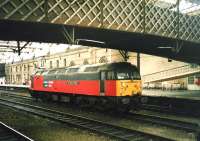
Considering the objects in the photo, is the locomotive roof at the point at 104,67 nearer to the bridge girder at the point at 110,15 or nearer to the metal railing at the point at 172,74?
the bridge girder at the point at 110,15

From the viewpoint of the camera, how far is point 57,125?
1598 cm

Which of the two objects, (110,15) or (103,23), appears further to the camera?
(110,15)

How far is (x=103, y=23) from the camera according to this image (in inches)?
686

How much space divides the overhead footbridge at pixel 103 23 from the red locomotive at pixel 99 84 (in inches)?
84.0

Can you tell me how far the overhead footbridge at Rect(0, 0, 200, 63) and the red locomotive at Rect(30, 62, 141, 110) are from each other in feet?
7.00

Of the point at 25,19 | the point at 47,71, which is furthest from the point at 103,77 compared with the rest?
the point at 47,71

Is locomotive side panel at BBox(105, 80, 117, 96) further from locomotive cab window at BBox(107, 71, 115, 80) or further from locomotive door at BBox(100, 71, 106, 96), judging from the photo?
locomotive door at BBox(100, 71, 106, 96)

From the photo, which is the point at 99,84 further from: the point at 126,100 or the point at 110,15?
the point at 110,15

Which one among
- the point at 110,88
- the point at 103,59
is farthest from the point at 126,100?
the point at 103,59

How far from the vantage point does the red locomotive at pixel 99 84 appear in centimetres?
1892

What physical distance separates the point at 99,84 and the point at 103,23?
429 cm

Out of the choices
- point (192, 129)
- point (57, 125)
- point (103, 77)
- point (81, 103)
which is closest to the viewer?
point (192, 129)

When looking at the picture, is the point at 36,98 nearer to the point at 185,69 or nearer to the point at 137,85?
the point at 137,85

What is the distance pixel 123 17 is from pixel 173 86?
2567cm
